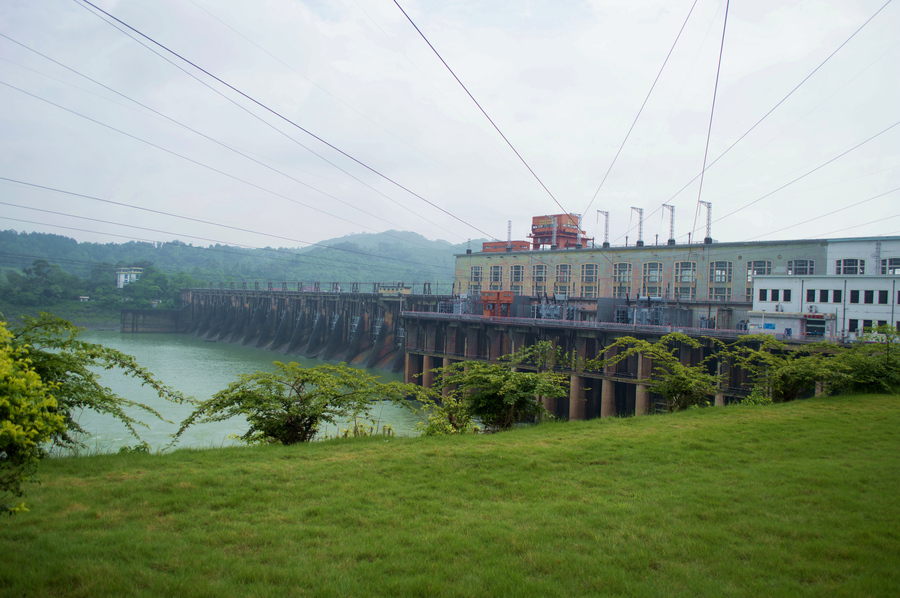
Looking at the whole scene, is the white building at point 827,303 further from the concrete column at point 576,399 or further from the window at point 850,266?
the concrete column at point 576,399

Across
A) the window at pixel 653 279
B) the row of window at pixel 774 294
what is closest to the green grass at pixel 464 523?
the row of window at pixel 774 294

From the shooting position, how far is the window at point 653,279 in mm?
52438

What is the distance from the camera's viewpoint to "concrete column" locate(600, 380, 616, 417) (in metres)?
33.7

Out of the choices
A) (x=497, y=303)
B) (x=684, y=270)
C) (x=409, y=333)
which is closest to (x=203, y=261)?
(x=409, y=333)

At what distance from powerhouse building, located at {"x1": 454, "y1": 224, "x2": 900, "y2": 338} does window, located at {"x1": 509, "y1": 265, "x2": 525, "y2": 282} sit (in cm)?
13

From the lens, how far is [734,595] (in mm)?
4695

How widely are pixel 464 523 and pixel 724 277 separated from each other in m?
49.1

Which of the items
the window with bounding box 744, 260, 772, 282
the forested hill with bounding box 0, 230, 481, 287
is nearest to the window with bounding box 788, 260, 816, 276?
the window with bounding box 744, 260, 772, 282

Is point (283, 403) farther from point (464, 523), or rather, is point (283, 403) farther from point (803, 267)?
point (803, 267)

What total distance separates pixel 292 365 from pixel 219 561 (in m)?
7.20

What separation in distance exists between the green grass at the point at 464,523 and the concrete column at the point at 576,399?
2469 cm

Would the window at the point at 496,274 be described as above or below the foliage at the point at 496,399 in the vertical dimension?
above

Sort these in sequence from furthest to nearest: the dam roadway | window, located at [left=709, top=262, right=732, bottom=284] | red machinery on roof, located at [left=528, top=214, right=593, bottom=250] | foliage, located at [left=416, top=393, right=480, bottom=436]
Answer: red machinery on roof, located at [left=528, top=214, right=593, bottom=250]
window, located at [left=709, top=262, right=732, bottom=284]
the dam roadway
foliage, located at [left=416, top=393, right=480, bottom=436]

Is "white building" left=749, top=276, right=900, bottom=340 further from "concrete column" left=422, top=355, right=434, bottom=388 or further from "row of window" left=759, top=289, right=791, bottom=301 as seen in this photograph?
"concrete column" left=422, top=355, right=434, bottom=388
